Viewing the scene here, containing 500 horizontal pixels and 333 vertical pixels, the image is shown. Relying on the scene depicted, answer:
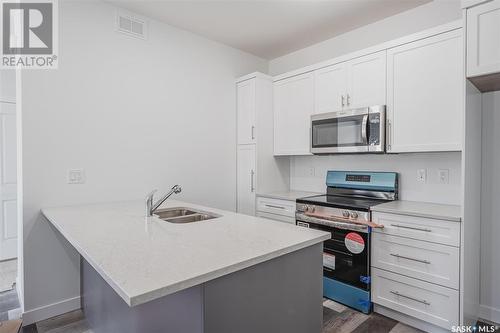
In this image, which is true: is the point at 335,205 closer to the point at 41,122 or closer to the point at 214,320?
the point at 214,320

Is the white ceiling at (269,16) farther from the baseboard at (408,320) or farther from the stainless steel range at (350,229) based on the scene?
the baseboard at (408,320)

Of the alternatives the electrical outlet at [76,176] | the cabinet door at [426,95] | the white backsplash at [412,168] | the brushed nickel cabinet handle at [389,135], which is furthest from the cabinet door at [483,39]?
the electrical outlet at [76,176]

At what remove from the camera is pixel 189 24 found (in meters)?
2.98

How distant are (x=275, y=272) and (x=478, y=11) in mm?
2063

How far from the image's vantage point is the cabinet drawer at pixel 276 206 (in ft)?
9.78

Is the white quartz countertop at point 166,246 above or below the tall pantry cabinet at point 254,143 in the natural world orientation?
below

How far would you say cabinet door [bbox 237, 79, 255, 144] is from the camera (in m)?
3.38

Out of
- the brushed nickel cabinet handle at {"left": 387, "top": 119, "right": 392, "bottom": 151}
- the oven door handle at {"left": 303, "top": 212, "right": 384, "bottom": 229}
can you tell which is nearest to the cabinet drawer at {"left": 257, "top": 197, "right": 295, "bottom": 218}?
the oven door handle at {"left": 303, "top": 212, "right": 384, "bottom": 229}

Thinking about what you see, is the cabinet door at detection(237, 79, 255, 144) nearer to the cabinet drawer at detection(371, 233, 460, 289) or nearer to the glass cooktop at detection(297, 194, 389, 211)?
the glass cooktop at detection(297, 194, 389, 211)

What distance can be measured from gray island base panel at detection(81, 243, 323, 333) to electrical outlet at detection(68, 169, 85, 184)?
1.16 meters

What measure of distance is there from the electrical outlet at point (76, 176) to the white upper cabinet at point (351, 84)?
92.6 inches

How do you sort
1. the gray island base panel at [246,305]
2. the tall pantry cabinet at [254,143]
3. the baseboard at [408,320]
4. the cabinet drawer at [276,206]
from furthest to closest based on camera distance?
the tall pantry cabinet at [254,143]
the cabinet drawer at [276,206]
the baseboard at [408,320]
the gray island base panel at [246,305]

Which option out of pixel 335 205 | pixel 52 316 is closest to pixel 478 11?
pixel 335 205

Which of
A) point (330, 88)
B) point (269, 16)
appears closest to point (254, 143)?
point (330, 88)
